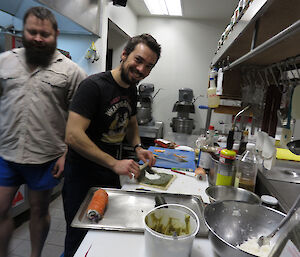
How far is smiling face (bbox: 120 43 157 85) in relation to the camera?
1230 mm

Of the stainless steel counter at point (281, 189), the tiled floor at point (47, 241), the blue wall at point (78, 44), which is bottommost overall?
the tiled floor at point (47, 241)

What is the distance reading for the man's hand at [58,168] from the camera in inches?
58.5

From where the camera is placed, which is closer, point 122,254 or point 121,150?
point 122,254

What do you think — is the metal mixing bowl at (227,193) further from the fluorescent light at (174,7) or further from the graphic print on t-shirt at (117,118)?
the fluorescent light at (174,7)

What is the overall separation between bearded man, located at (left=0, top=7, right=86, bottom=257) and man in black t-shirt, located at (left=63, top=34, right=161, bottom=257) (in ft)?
0.80

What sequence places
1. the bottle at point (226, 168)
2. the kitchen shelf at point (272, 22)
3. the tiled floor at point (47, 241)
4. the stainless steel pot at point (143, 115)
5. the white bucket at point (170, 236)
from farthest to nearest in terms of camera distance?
the stainless steel pot at point (143, 115) → the tiled floor at point (47, 241) → the bottle at point (226, 168) → the kitchen shelf at point (272, 22) → the white bucket at point (170, 236)

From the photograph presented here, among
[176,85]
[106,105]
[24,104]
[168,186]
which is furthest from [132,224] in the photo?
[176,85]

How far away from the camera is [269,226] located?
73 centimetres

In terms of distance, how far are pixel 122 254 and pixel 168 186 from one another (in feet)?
1.85

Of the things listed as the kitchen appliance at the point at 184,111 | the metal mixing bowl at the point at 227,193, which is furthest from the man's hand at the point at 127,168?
the kitchen appliance at the point at 184,111

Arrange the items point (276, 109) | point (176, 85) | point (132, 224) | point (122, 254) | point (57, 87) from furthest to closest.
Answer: point (176, 85), point (57, 87), point (276, 109), point (132, 224), point (122, 254)

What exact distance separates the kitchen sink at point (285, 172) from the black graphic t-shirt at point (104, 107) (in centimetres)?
87

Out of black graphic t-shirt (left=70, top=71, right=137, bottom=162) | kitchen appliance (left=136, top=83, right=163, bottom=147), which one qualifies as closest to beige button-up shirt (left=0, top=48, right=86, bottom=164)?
black graphic t-shirt (left=70, top=71, right=137, bottom=162)

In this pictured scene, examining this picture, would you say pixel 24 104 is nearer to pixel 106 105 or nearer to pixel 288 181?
pixel 106 105
